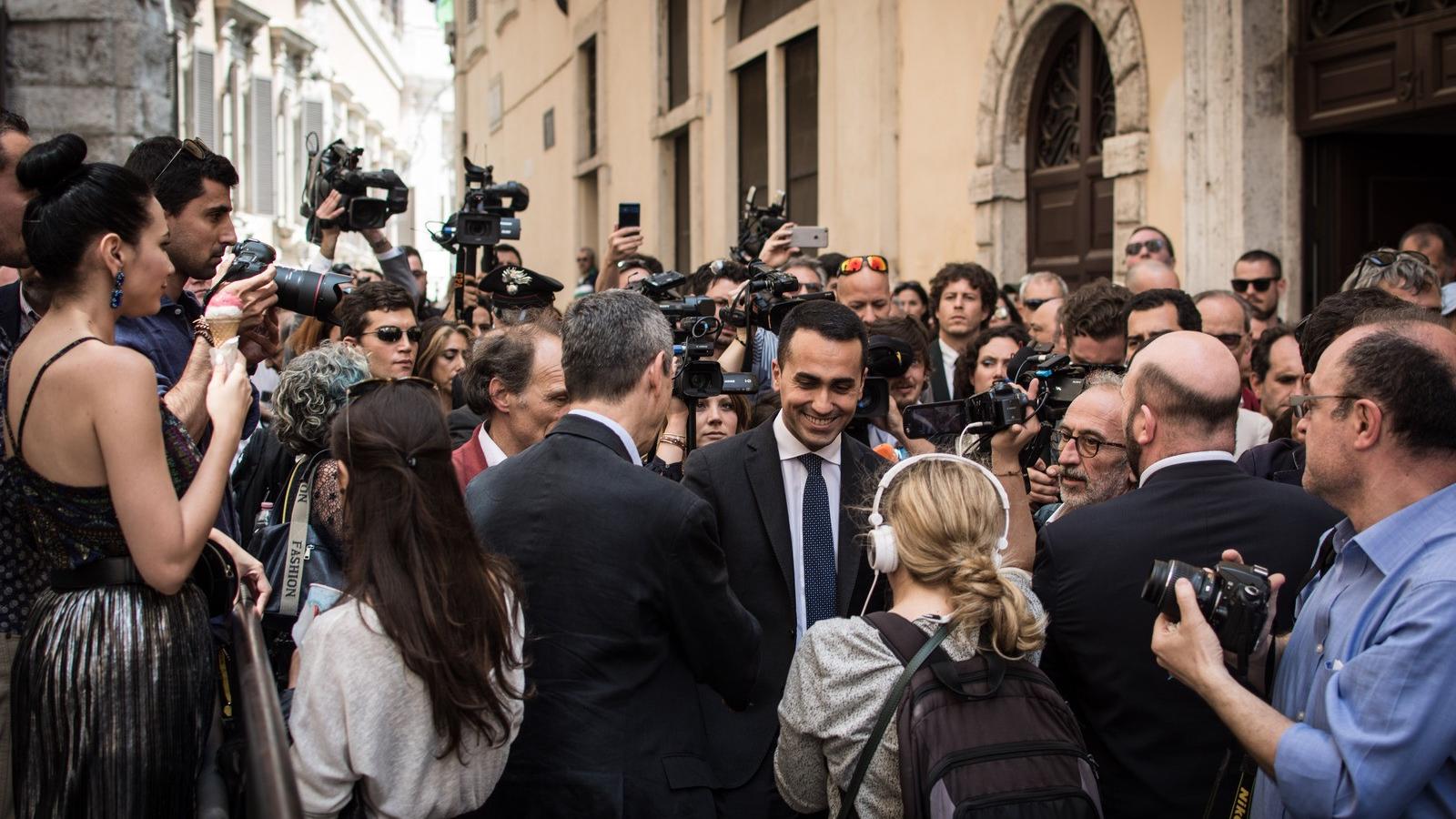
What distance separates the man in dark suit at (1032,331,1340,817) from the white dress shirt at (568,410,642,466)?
97 centimetres

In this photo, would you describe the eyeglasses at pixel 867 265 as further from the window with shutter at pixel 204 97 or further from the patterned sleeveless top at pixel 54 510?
the window with shutter at pixel 204 97

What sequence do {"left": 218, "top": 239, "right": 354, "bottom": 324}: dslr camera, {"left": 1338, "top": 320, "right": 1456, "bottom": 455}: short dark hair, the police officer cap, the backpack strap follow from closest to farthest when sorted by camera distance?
1. {"left": 1338, "top": 320, "right": 1456, "bottom": 455}: short dark hair
2. the backpack strap
3. {"left": 218, "top": 239, "right": 354, "bottom": 324}: dslr camera
4. the police officer cap

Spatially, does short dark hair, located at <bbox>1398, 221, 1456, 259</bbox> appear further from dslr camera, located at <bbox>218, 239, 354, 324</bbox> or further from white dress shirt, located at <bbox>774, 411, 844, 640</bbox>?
dslr camera, located at <bbox>218, 239, 354, 324</bbox>

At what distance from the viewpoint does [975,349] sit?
6.60 meters

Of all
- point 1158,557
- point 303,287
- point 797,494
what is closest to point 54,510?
point 303,287

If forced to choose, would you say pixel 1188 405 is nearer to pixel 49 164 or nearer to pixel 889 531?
pixel 889 531

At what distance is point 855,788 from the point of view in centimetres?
272

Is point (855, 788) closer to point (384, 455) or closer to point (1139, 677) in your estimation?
point (1139, 677)

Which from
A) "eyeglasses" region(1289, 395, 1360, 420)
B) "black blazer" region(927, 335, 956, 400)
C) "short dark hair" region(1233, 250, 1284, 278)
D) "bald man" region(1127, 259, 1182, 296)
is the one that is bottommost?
"eyeglasses" region(1289, 395, 1360, 420)

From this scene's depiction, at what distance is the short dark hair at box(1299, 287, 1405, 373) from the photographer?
12.4 ft

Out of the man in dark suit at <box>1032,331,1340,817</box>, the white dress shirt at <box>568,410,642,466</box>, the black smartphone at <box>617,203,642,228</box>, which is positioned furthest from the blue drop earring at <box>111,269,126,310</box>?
the black smartphone at <box>617,203,642,228</box>

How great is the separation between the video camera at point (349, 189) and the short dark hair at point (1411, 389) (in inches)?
191

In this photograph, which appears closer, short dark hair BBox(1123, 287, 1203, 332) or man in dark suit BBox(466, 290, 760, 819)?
man in dark suit BBox(466, 290, 760, 819)

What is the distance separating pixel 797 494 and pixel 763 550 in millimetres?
224
